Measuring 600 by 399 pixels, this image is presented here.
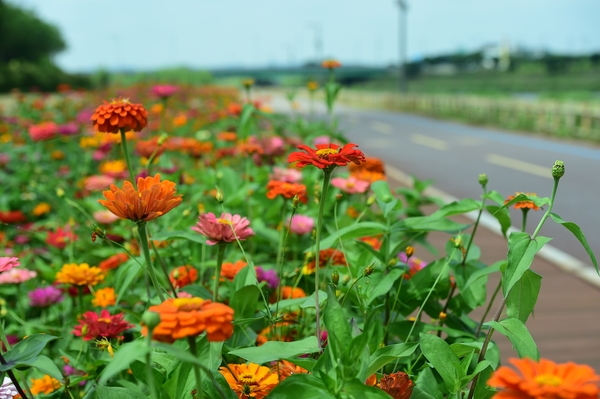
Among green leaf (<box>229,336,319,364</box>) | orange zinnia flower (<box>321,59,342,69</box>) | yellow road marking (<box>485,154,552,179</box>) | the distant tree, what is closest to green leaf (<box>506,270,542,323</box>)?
green leaf (<box>229,336,319,364</box>)

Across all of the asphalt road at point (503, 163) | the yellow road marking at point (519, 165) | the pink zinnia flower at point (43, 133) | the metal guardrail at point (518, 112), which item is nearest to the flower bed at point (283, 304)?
the pink zinnia flower at point (43, 133)

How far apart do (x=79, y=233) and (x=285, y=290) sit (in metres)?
1.66

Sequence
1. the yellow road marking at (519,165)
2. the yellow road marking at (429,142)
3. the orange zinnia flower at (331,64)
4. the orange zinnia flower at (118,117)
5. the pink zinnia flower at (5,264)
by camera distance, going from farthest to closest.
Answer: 1. the yellow road marking at (429,142)
2. the yellow road marking at (519,165)
3. the orange zinnia flower at (331,64)
4. the orange zinnia flower at (118,117)
5. the pink zinnia flower at (5,264)

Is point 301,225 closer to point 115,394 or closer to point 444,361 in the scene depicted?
point 444,361

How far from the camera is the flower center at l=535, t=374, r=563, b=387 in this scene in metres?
0.60

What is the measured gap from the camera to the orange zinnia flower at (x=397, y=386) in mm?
922

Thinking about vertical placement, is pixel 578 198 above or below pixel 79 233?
below

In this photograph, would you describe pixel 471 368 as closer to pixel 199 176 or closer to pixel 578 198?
pixel 199 176

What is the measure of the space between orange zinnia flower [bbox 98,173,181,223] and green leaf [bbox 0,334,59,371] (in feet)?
0.62

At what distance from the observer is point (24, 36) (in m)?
40.5

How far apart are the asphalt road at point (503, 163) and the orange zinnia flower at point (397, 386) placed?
116 inches

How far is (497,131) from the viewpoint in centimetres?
1520

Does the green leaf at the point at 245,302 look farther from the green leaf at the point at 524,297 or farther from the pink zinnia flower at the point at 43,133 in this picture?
the pink zinnia flower at the point at 43,133

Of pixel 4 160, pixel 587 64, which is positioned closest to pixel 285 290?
pixel 4 160
